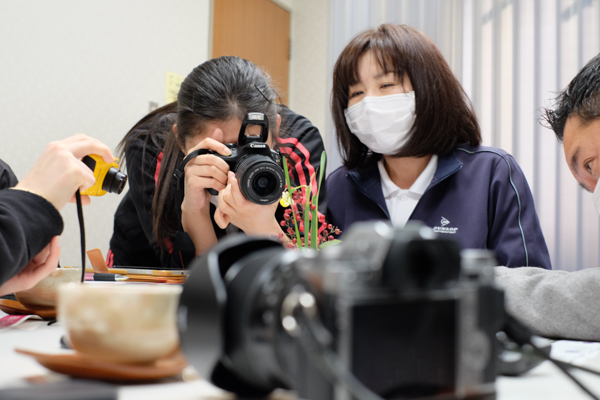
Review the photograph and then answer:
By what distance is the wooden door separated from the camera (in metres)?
2.27

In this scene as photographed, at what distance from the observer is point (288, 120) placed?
4.46 ft

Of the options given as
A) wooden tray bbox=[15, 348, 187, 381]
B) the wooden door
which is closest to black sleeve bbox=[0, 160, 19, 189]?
wooden tray bbox=[15, 348, 187, 381]

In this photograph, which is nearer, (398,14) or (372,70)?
(372,70)

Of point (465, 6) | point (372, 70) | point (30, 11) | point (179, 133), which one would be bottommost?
point (179, 133)

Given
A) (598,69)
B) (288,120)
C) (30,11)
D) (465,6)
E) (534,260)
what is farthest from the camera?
(465,6)

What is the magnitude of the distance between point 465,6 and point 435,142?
131cm

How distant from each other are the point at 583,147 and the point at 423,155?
0.41 m

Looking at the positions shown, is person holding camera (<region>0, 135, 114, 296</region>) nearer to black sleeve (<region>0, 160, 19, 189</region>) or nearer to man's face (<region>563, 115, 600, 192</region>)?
black sleeve (<region>0, 160, 19, 189</region>)

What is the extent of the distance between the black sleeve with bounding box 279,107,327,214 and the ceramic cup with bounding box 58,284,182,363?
2.54 ft

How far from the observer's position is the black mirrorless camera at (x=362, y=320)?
0.23 metres

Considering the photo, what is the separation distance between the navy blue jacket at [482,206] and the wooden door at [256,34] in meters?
1.13

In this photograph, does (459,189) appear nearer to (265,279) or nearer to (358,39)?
(358,39)

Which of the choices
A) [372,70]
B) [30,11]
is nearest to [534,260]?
[372,70]

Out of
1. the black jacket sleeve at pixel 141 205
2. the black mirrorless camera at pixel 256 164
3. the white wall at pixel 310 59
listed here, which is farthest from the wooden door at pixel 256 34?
the black mirrorless camera at pixel 256 164
